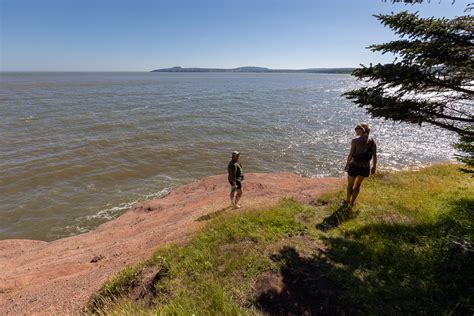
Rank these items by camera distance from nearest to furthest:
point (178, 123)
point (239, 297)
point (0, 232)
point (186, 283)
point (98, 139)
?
point (239, 297)
point (186, 283)
point (0, 232)
point (98, 139)
point (178, 123)

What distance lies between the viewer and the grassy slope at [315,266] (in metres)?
4.48

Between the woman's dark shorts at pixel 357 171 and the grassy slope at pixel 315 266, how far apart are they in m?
0.91

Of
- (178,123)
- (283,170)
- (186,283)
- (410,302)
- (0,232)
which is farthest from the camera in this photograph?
(178,123)

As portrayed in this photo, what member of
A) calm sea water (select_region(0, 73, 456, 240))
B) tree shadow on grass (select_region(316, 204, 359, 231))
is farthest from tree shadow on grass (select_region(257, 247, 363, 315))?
calm sea water (select_region(0, 73, 456, 240))

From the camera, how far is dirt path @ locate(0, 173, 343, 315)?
662cm

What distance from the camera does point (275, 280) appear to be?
508 centimetres

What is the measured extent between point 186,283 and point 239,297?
39.0 inches

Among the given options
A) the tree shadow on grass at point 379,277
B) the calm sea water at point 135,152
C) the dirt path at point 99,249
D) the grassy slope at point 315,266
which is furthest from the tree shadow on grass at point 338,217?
the calm sea water at point 135,152

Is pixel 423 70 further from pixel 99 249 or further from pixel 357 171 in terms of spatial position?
pixel 99 249

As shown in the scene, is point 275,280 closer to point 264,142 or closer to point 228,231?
point 228,231

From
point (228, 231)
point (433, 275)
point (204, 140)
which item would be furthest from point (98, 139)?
point (433, 275)

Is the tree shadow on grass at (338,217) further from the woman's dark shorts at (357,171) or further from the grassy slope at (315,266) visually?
the woman's dark shorts at (357,171)

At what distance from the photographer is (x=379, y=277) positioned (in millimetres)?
5000

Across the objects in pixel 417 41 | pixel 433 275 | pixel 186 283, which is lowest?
pixel 186 283
